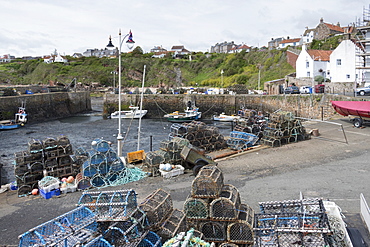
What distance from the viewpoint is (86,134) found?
27312mm

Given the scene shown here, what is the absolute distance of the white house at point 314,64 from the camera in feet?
121

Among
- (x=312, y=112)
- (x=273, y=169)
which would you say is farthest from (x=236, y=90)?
(x=273, y=169)

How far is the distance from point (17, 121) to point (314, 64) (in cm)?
3458

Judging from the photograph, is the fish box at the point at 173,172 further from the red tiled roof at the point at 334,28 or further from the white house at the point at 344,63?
the red tiled roof at the point at 334,28

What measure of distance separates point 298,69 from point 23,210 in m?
38.6

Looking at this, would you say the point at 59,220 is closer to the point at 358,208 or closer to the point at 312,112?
the point at 358,208

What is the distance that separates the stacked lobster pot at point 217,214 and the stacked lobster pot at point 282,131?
332 inches

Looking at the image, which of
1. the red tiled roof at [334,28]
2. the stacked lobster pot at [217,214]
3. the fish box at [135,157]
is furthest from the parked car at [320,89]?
the red tiled roof at [334,28]

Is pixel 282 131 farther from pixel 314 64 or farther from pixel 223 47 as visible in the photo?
pixel 223 47

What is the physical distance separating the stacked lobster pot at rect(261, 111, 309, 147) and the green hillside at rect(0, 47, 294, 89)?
42.9 meters

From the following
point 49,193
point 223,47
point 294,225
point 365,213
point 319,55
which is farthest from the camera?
point 223,47

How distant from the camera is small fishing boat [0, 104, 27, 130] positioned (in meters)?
30.4

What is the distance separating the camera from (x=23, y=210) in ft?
26.1

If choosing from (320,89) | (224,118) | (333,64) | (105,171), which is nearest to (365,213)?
(105,171)
